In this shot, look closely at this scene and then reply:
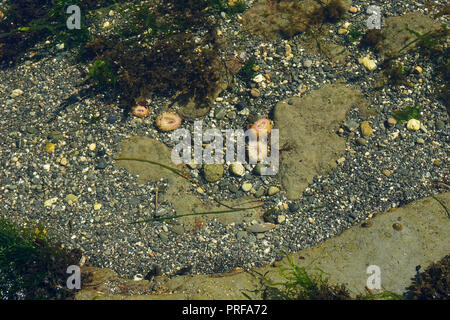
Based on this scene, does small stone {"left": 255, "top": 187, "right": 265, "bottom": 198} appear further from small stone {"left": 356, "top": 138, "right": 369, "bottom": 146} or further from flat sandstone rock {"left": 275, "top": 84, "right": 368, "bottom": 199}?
small stone {"left": 356, "top": 138, "right": 369, "bottom": 146}

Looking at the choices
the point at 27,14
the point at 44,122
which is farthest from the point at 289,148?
the point at 27,14

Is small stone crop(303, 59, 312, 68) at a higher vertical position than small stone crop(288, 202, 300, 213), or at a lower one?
higher

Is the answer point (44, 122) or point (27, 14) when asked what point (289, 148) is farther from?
point (27, 14)

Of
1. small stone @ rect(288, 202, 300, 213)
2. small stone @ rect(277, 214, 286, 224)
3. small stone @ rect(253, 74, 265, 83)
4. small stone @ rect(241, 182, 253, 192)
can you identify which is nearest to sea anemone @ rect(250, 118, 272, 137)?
small stone @ rect(253, 74, 265, 83)

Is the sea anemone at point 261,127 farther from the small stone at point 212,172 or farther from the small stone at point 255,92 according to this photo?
the small stone at point 212,172

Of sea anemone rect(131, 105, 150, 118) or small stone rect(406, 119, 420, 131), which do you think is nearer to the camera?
small stone rect(406, 119, 420, 131)
